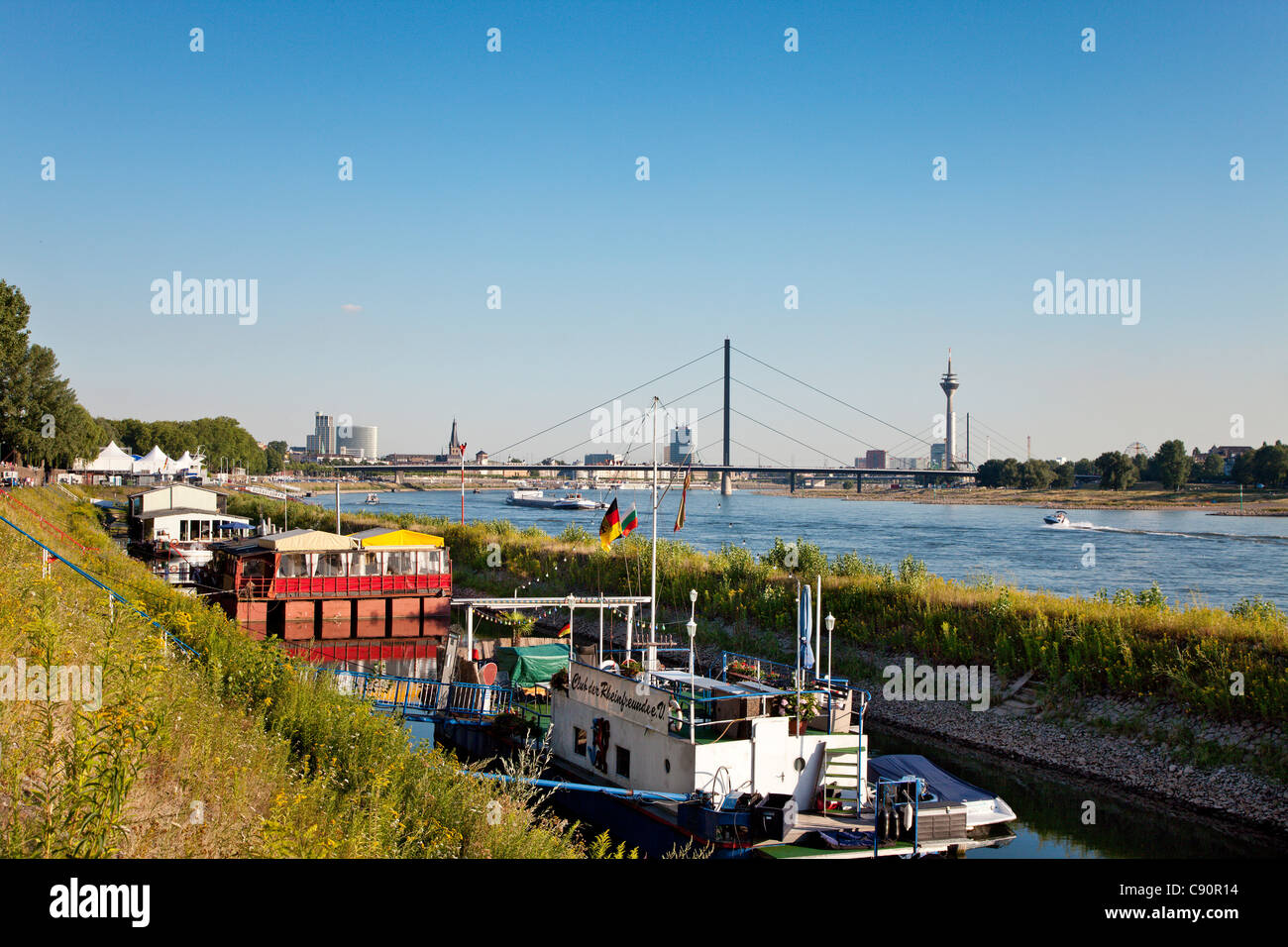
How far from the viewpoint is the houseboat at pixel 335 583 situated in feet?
120

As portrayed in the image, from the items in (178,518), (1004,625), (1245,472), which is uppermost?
(1245,472)

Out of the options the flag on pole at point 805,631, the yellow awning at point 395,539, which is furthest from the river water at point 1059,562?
the yellow awning at point 395,539

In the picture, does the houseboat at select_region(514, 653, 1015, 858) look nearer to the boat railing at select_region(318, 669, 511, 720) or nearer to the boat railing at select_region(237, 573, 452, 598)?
the boat railing at select_region(318, 669, 511, 720)

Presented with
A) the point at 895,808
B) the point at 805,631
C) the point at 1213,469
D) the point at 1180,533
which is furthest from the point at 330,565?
the point at 1213,469

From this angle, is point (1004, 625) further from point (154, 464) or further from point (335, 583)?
point (154, 464)

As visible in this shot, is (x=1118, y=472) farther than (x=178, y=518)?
Yes

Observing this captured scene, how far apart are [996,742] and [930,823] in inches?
366

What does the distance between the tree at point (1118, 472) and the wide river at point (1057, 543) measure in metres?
11.7

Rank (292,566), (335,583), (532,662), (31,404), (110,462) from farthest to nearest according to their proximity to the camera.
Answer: (110,462) → (31,404) → (335,583) → (292,566) → (532,662)

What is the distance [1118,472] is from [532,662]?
128337mm

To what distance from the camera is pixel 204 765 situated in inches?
312

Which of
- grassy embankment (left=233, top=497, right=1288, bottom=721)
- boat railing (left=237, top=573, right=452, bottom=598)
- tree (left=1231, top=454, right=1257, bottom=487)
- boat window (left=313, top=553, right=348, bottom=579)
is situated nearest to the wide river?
grassy embankment (left=233, top=497, right=1288, bottom=721)

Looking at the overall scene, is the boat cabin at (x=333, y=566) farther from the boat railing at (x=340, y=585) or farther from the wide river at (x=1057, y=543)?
the wide river at (x=1057, y=543)
